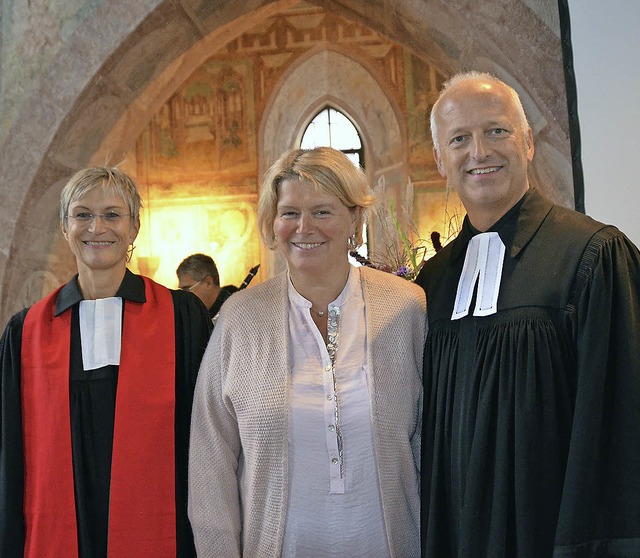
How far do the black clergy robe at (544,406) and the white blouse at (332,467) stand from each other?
6.8 inches

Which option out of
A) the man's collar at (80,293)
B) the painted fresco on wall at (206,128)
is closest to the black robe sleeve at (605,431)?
the man's collar at (80,293)

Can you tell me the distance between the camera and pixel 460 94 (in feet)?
7.52

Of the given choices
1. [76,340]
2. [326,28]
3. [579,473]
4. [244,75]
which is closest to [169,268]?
[244,75]

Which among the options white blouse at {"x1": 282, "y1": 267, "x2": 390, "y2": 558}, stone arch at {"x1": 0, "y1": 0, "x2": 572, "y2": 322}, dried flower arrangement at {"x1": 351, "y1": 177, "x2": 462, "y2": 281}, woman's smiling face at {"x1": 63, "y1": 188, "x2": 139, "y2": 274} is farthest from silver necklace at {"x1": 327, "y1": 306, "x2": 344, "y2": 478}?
stone arch at {"x1": 0, "y1": 0, "x2": 572, "y2": 322}

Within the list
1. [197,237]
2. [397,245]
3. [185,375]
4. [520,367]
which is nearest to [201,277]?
[397,245]

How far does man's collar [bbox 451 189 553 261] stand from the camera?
218cm

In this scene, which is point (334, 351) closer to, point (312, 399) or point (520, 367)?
point (312, 399)

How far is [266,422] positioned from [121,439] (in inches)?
22.3

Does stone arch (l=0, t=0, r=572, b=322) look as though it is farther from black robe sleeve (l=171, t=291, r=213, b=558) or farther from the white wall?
black robe sleeve (l=171, t=291, r=213, b=558)

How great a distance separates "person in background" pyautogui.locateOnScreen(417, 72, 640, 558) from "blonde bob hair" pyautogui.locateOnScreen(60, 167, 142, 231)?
101 centimetres

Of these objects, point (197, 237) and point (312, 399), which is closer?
point (312, 399)

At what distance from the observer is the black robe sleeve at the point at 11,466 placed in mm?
2592

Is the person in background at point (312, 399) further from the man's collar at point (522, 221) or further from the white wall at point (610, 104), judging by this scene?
the white wall at point (610, 104)

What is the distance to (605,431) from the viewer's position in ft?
6.22
